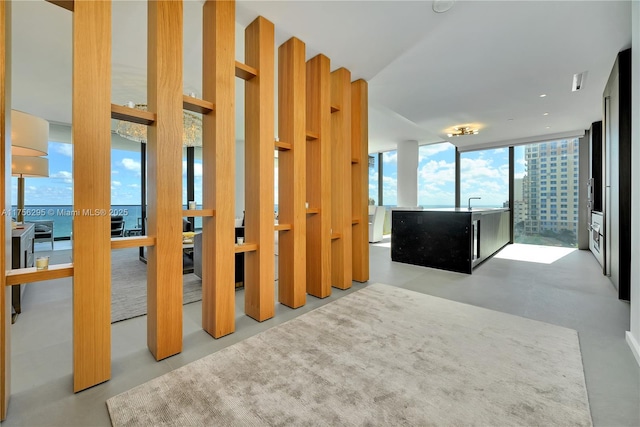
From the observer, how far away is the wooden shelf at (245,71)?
2.21 m

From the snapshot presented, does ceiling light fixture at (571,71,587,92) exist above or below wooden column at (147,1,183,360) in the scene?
above

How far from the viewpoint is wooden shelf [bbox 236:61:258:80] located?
2211 mm

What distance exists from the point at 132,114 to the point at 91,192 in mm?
536

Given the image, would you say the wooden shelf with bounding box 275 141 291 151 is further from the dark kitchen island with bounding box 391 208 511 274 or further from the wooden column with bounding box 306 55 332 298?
the dark kitchen island with bounding box 391 208 511 274

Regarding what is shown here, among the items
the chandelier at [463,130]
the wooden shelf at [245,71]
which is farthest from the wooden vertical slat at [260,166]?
the chandelier at [463,130]

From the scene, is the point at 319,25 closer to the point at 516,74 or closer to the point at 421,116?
the point at 516,74

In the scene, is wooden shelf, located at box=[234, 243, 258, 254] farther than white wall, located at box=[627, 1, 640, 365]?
Yes

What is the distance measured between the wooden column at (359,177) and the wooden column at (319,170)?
2.00ft

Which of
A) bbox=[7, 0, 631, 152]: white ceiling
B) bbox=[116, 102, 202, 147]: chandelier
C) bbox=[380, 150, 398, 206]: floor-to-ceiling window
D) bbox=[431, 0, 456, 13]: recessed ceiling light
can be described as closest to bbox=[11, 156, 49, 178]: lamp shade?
bbox=[116, 102, 202, 147]: chandelier

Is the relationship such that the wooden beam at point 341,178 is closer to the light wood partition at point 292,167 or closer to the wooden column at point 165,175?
the light wood partition at point 292,167

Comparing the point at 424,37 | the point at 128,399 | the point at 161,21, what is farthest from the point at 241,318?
the point at 424,37

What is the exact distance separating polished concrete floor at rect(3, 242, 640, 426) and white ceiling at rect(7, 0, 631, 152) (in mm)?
2664

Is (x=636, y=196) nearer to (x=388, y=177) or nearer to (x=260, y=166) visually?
(x=260, y=166)

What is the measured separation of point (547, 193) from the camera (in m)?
6.75
